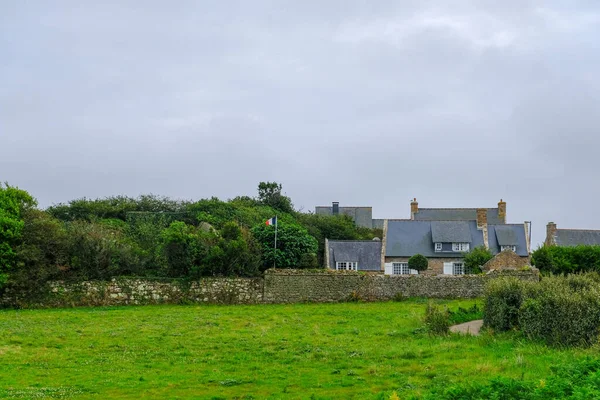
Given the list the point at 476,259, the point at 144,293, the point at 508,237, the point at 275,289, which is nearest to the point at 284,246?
the point at 275,289

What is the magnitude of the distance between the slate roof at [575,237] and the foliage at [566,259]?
18.8 meters

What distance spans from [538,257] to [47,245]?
3161cm

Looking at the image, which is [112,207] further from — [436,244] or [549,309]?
[549,309]

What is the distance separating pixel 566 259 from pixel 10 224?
3485 cm

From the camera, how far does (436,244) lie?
5350 cm

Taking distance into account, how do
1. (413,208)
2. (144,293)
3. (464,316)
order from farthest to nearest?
(413,208) → (144,293) → (464,316)

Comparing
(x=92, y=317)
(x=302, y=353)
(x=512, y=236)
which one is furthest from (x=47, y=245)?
(x=512, y=236)

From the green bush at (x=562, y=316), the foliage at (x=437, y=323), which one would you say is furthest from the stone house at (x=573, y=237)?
the green bush at (x=562, y=316)

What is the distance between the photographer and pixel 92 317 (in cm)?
2419

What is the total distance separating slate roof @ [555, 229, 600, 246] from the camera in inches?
2493

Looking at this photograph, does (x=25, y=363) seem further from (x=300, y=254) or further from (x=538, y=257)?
(x=538, y=257)

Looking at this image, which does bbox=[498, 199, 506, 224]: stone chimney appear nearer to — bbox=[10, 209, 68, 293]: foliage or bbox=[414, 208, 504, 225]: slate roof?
bbox=[414, 208, 504, 225]: slate roof

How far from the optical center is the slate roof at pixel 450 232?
5319 centimetres

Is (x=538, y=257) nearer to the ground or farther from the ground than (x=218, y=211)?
nearer to the ground
